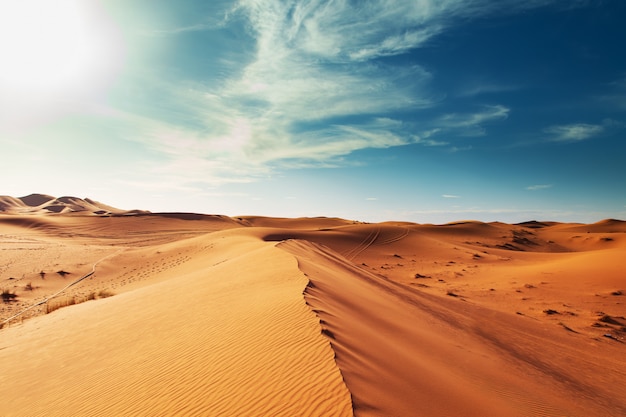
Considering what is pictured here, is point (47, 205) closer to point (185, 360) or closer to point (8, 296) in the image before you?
point (8, 296)

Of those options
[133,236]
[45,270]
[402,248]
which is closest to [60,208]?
[133,236]

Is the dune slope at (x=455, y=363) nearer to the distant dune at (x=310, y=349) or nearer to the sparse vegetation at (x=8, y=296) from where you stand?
the distant dune at (x=310, y=349)

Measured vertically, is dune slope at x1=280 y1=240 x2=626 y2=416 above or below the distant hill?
below

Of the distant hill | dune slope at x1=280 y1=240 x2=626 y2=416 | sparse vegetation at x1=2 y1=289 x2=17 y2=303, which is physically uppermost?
the distant hill

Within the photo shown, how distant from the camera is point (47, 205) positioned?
7725 cm

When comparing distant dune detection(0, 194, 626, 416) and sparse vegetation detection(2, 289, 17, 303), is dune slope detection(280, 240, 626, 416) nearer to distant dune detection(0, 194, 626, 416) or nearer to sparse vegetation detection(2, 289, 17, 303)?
distant dune detection(0, 194, 626, 416)

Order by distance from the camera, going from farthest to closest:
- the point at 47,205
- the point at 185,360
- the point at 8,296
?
the point at 47,205 < the point at 8,296 < the point at 185,360

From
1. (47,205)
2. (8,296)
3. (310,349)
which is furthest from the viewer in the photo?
(47,205)

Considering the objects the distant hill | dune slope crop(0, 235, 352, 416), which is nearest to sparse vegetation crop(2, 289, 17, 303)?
dune slope crop(0, 235, 352, 416)

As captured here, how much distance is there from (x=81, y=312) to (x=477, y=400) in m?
9.85

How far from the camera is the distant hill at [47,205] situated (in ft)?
225

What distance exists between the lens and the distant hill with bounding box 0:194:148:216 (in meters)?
68.6

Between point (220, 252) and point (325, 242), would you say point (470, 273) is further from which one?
point (220, 252)

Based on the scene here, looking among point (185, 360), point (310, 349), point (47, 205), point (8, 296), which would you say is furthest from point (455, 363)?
point (47, 205)
